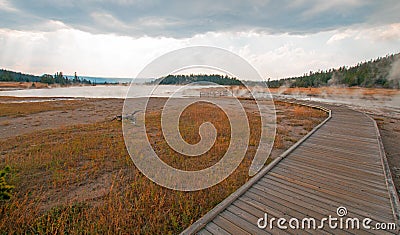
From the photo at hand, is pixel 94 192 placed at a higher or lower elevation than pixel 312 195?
lower

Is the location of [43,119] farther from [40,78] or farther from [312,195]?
[40,78]

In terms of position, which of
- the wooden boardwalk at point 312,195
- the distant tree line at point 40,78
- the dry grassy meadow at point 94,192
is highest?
the distant tree line at point 40,78

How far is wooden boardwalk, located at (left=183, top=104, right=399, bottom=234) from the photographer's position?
325 centimetres

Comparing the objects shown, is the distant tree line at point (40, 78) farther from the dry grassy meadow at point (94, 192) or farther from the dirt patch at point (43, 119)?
the dry grassy meadow at point (94, 192)

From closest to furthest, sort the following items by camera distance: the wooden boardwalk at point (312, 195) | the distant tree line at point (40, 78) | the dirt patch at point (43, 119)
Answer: the wooden boardwalk at point (312, 195), the dirt patch at point (43, 119), the distant tree line at point (40, 78)

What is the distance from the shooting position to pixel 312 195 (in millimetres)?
3986

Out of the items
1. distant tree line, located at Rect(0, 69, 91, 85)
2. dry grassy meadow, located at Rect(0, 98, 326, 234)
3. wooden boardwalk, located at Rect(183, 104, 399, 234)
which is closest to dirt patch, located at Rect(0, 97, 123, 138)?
dry grassy meadow, located at Rect(0, 98, 326, 234)

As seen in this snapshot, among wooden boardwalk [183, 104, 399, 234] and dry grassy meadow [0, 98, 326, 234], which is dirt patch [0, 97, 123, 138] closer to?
dry grassy meadow [0, 98, 326, 234]

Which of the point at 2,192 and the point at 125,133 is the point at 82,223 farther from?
the point at 125,133

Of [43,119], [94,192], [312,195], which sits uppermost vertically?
[312,195]

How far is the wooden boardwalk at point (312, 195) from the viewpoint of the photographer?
10.7ft

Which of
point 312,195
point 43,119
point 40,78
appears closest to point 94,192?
point 312,195

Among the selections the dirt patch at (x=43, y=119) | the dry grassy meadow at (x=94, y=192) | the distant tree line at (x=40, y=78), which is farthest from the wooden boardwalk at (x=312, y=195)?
the distant tree line at (x=40, y=78)

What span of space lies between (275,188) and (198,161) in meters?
3.37
